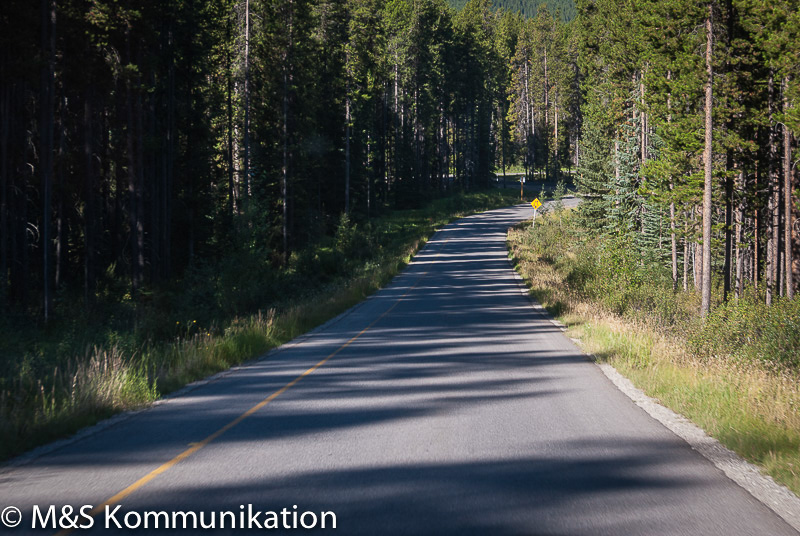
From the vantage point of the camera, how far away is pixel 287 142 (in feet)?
140

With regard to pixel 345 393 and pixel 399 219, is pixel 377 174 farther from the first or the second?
pixel 345 393

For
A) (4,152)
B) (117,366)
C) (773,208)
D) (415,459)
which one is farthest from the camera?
(773,208)

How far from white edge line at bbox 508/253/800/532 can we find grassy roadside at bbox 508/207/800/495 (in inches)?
4.3

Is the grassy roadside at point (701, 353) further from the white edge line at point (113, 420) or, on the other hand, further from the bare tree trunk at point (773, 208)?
the white edge line at point (113, 420)

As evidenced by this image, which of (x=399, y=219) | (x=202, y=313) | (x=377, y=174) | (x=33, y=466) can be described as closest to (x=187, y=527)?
(x=33, y=466)

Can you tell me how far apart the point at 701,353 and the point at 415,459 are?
8487mm

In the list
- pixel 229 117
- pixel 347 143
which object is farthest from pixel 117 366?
pixel 347 143

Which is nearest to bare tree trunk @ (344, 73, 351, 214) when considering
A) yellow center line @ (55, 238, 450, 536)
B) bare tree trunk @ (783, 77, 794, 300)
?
bare tree trunk @ (783, 77, 794, 300)

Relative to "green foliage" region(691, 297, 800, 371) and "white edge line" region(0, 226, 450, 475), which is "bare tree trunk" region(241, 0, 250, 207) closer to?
"white edge line" region(0, 226, 450, 475)

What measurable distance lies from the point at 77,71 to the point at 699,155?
25968 millimetres

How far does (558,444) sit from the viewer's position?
689 centimetres

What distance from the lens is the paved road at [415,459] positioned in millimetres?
4918

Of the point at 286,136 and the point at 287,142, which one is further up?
the point at 286,136

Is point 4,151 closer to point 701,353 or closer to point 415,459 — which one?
point 415,459
